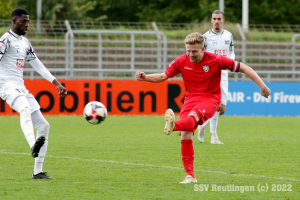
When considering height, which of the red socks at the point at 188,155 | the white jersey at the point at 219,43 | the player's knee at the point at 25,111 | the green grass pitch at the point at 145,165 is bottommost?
the green grass pitch at the point at 145,165

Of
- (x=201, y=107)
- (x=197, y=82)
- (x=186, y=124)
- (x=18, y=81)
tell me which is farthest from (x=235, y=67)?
(x=18, y=81)

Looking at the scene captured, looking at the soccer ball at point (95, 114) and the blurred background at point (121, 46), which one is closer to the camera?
the soccer ball at point (95, 114)

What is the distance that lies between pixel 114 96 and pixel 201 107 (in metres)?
11.0

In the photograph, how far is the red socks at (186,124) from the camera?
5696 millimetres

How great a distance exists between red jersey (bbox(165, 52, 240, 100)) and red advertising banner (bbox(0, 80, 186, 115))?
10.7 metres

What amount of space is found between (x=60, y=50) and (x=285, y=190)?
17.6 metres

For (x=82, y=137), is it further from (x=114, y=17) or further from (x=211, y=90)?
(x=114, y=17)

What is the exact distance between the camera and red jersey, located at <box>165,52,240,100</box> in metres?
6.15

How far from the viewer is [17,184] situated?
19.7 ft

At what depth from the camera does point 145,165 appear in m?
7.50

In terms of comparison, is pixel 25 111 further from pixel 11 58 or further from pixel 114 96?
pixel 114 96

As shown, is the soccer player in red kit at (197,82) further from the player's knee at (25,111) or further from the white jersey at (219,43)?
the white jersey at (219,43)

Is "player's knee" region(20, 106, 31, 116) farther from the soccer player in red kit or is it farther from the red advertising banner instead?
the red advertising banner

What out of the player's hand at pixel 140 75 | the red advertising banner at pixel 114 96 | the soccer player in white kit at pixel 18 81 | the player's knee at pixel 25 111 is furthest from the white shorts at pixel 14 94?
the red advertising banner at pixel 114 96
